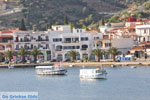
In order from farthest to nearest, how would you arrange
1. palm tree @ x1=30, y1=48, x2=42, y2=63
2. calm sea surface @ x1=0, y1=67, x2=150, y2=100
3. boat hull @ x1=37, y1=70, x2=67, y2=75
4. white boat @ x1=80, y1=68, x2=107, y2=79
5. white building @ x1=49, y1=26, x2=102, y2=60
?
white building @ x1=49, y1=26, x2=102, y2=60, palm tree @ x1=30, y1=48, x2=42, y2=63, boat hull @ x1=37, y1=70, x2=67, y2=75, white boat @ x1=80, y1=68, x2=107, y2=79, calm sea surface @ x1=0, y1=67, x2=150, y2=100

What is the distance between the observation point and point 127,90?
93125 millimetres

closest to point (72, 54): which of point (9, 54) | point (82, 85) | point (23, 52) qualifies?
point (23, 52)

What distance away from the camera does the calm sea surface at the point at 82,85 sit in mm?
88613

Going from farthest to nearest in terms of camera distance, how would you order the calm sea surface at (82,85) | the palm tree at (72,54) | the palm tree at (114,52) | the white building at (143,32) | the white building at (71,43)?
the white building at (143,32) < the white building at (71,43) < the palm tree at (72,54) < the palm tree at (114,52) < the calm sea surface at (82,85)

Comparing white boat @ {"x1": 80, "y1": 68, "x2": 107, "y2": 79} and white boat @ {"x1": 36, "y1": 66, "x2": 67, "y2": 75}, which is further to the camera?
white boat @ {"x1": 36, "y1": 66, "x2": 67, "y2": 75}

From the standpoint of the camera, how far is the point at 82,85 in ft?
332

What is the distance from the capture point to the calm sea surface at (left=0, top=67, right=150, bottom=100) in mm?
88613

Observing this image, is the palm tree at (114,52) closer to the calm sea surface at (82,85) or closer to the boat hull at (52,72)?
the calm sea surface at (82,85)

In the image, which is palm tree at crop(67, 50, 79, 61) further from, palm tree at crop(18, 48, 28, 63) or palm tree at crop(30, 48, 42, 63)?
palm tree at crop(18, 48, 28, 63)

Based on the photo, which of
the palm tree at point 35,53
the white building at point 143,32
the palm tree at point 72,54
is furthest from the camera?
the white building at point 143,32

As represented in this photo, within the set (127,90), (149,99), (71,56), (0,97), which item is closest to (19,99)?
(0,97)

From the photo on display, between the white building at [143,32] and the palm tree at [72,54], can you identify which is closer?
the palm tree at [72,54]

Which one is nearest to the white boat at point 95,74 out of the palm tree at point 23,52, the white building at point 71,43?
the palm tree at point 23,52

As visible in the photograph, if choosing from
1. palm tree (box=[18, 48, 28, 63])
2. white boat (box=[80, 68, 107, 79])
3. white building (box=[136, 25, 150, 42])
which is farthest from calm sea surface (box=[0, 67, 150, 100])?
white building (box=[136, 25, 150, 42])
